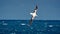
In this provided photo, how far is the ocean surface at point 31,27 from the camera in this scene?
273 inches

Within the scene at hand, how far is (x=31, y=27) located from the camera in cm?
713

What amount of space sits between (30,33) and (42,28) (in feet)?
2.12

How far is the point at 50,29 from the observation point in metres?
7.14

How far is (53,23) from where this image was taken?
7438 millimetres

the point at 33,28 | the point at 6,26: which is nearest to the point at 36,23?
the point at 33,28

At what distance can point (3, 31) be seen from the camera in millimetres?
6859

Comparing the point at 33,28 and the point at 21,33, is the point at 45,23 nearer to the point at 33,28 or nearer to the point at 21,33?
the point at 33,28

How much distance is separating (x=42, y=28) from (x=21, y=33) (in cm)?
99

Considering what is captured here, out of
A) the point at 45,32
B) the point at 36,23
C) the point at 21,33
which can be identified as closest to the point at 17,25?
the point at 21,33

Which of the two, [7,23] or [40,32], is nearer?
[40,32]

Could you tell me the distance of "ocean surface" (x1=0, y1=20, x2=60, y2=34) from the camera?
22.8ft

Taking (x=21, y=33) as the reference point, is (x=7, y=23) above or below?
above

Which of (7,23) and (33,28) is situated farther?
(7,23)

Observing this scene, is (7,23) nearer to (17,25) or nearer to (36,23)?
(17,25)
